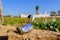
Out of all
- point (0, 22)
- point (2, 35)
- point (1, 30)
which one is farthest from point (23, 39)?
point (0, 22)

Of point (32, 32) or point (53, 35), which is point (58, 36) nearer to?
point (53, 35)

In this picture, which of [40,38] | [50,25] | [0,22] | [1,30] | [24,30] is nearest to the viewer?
[40,38]

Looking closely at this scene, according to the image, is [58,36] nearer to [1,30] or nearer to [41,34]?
[41,34]

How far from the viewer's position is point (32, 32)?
26.0 feet

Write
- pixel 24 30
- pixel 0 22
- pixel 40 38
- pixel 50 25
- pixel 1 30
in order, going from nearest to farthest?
pixel 40 38 → pixel 24 30 → pixel 1 30 → pixel 50 25 → pixel 0 22

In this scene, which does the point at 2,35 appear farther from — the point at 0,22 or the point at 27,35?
the point at 0,22

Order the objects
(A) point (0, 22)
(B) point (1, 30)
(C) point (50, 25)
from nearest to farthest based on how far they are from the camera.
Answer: (B) point (1, 30) → (C) point (50, 25) → (A) point (0, 22)

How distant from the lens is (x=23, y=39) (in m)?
7.26

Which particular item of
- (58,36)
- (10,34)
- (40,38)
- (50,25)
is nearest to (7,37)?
(10,34)

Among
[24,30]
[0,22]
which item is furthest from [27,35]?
[0,22]

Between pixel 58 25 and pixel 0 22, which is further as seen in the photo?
pixel 0 22

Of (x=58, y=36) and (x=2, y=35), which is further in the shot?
(x=2, y=35)

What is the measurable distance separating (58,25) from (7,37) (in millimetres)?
2722

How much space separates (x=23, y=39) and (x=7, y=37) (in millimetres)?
695
